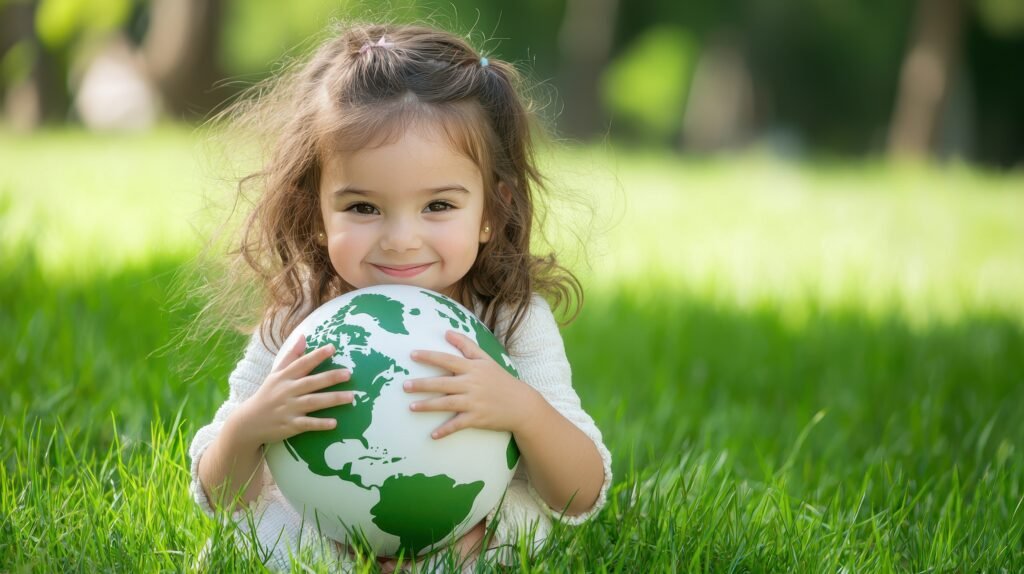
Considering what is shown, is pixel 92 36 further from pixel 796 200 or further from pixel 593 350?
pixel 593 350

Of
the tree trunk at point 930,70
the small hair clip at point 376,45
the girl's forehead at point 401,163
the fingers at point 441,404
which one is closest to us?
the fingers at point 441,404

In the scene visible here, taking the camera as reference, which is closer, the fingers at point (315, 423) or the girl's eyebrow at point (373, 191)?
the fingers at point (315, 423)

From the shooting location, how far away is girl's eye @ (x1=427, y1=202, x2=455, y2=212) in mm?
2716

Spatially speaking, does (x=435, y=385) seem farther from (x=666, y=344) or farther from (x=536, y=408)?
(x=666, y=344)

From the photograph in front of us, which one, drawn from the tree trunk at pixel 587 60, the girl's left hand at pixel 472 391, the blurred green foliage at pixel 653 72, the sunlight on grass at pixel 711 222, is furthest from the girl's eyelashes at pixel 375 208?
the blurred green foliage at pixel 653 72

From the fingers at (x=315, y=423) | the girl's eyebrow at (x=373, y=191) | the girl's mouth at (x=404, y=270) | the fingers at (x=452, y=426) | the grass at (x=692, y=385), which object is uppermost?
the girl's eyebrow at (x=373, y=191)

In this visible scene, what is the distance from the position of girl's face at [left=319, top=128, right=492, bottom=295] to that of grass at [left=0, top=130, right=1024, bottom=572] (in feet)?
2.18

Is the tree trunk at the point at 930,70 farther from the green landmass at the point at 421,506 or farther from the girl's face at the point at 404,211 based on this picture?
the green landmass at the point at 421,506

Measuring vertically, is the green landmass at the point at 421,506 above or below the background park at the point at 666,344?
above

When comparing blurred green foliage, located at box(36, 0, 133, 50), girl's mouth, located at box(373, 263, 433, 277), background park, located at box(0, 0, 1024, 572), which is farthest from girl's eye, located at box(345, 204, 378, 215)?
blurred green foliage, located at box(36, 0, 133, 50)

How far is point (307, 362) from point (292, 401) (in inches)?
3.6

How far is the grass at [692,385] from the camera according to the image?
2.67 meters

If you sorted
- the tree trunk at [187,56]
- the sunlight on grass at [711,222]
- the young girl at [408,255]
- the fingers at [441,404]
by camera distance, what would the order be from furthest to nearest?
the tree trunk at [187,56]
the sunlight on grass at [711,222]
the young girl at [408,255]
the fingers at [441,404]

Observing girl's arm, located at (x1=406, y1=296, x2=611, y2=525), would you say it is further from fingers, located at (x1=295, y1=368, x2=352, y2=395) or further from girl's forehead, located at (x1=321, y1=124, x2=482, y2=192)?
girl's forehead, located at (x1=321, y1=124, x2=482, y2=192)
